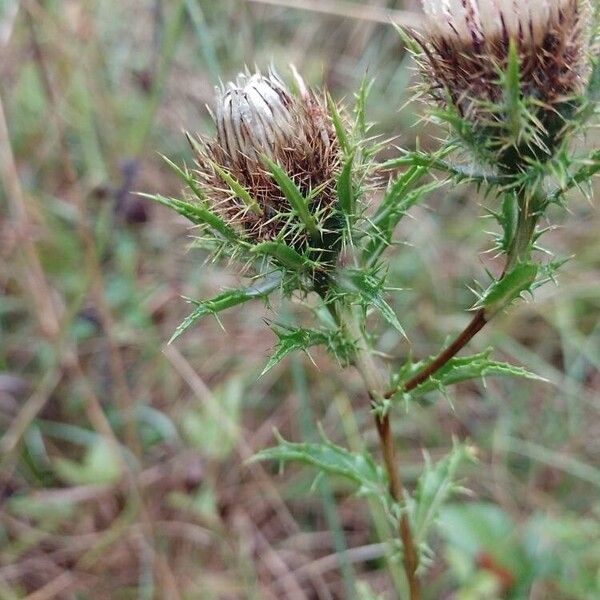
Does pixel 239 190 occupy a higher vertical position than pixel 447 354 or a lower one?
higher

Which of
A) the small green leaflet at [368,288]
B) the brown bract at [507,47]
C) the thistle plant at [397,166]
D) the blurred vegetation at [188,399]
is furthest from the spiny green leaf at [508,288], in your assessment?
the blurred vegetation at [188,399]

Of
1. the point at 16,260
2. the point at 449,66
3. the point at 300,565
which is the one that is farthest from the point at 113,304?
the point at 449,66

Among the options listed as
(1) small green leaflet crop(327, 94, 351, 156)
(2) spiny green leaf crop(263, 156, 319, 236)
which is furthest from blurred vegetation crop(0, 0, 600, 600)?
(1) small green leaflet crop(327, 94, 351, 156)

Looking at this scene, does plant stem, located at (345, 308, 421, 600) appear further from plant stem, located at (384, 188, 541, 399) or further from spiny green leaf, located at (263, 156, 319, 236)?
spiny green leaf, located at (263, 156, 319, 236)

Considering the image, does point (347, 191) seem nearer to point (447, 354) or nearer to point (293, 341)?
point (293, 341)

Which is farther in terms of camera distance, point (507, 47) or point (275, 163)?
point (275, 163)

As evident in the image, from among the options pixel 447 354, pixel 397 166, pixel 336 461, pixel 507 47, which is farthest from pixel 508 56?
pixel 336 461

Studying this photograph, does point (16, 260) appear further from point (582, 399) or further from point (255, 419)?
point (582, 399)
